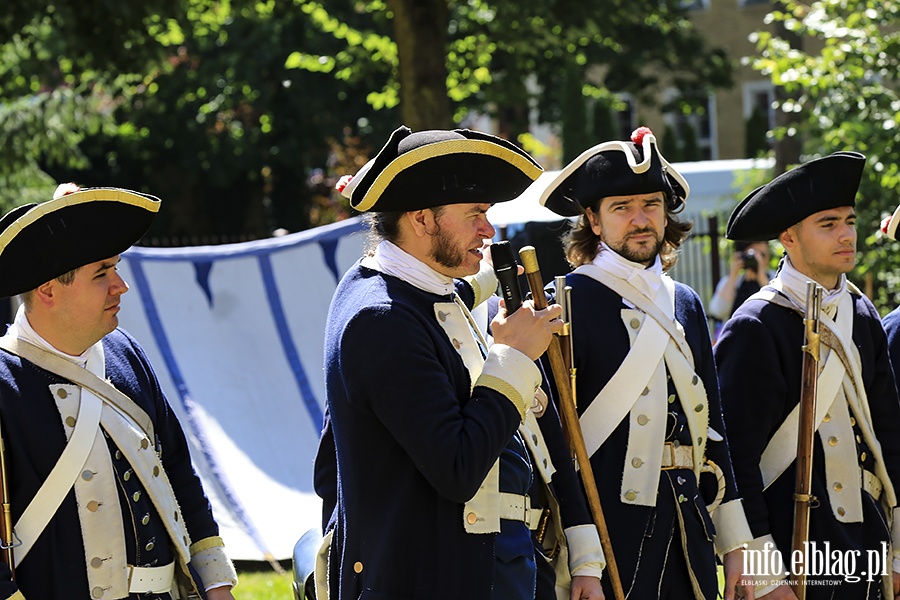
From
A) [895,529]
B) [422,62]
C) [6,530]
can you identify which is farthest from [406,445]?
[422,62]

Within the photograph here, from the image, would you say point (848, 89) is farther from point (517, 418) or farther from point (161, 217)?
point (161, 217)

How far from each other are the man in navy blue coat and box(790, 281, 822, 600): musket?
59mm

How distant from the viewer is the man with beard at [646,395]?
3.76 metres

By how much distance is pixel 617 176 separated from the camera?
157 inches

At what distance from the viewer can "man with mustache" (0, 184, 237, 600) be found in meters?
3.11

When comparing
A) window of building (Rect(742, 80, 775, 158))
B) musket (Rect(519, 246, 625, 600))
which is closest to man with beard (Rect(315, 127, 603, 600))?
musket (Rect(519, 246, 625, 600))

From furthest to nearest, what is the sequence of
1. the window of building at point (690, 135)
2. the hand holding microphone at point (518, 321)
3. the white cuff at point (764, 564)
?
the window of building at point (690, 135) < the white cuff at point (764, 564) < the hand holding microphone at point (518, 321)

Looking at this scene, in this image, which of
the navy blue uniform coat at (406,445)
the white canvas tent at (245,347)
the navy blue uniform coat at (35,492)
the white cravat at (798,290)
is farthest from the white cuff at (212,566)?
the white canvas tent at (245,347)

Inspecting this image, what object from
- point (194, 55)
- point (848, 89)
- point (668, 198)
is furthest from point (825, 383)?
point (194, 55)

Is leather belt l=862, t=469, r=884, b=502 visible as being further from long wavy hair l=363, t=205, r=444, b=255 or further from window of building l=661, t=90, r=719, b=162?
window of building l=661, t=90, r=719, b=162

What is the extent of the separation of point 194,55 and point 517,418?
18.5 m

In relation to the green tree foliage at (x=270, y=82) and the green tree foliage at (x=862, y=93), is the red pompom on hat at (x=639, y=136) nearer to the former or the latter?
the green tree foliage at (x=862, y=93)

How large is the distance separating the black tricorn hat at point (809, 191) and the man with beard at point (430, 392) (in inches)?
57.9

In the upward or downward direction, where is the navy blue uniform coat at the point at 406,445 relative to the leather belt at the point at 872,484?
upward
